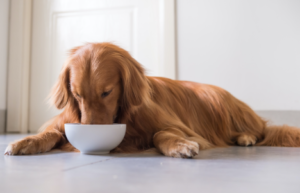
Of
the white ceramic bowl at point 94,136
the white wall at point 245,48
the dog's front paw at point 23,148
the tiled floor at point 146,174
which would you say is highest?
the white wall at point 245,48

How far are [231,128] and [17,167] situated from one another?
4.69 ft

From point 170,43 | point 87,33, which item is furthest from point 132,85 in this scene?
point 87,33

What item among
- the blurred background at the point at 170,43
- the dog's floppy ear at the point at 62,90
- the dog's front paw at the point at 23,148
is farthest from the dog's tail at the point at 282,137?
the dog's front paw at the point at 23,148

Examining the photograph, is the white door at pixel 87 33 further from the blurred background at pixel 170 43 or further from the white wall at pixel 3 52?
the white wall at pixel 3 52

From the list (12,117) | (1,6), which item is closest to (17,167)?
(12,117)

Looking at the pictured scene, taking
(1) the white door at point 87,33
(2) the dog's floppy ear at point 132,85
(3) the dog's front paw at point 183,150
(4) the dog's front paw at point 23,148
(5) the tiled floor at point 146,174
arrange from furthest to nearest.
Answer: (1) the white door at point 87,33, (2) the dog's floppy ear at point 132,85, (4) the dog's front paw at point 23,148, (3) the dog's front paw at point 183,150, (5) the tiled floor at point 146,174

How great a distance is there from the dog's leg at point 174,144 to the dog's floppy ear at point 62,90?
49 centimetres

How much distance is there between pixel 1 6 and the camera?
137 inches

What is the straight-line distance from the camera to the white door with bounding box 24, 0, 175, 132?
10.6 ft

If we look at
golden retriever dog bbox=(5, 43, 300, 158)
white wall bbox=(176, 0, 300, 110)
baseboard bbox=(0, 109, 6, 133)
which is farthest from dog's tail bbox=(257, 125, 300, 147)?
baseboard bbox=(0, 109, 6, 133)

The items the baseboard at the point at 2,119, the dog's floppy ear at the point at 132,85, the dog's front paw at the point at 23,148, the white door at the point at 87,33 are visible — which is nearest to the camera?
the dog's front paw at the point at 23,148

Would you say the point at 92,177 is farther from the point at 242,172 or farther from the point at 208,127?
the point at 208,127

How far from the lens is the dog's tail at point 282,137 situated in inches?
73.8

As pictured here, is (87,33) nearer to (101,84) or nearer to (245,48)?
(245,48)
